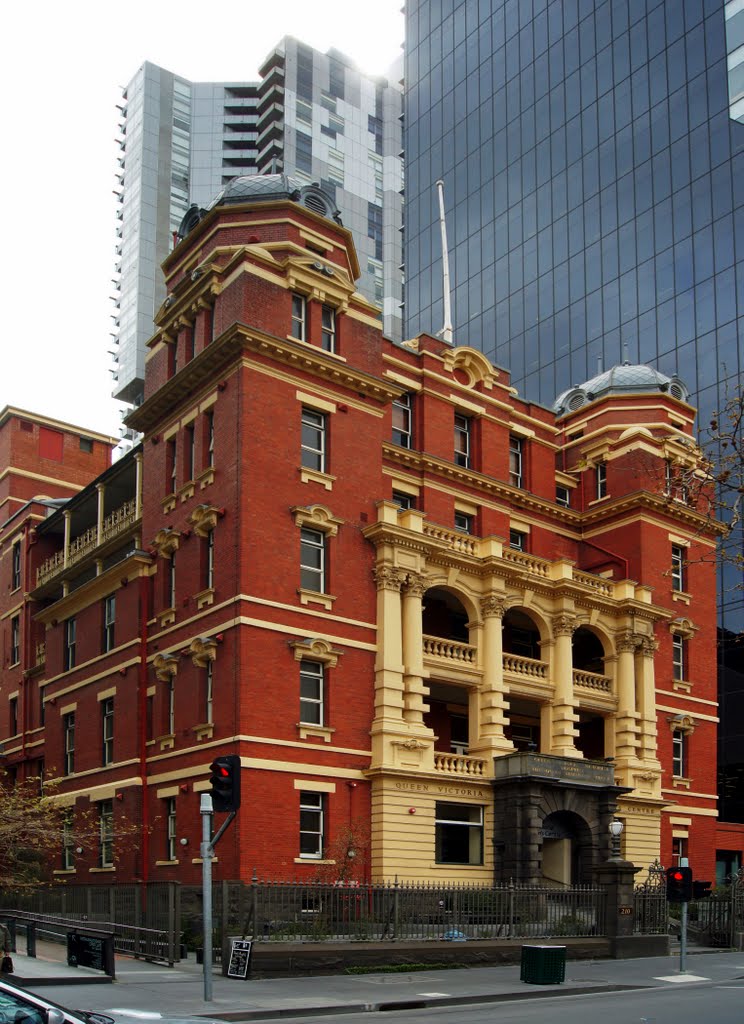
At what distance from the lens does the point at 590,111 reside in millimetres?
83500

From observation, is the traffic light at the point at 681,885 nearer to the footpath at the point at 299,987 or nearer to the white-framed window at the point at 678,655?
the footpath at the point at 299,987

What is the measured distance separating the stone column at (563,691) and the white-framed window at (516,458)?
6888 mm

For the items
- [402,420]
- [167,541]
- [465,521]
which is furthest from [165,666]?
[465,521]

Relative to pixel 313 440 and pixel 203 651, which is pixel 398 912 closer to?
pixel 203 651

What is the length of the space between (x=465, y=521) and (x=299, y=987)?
23.1 meters

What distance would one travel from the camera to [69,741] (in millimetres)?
46625

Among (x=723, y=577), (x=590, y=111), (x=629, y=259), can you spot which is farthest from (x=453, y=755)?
(x=590, y=111)

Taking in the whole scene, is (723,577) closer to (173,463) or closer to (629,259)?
(629,259)

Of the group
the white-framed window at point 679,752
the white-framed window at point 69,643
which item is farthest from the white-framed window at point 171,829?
the white-framed window at point 679,752

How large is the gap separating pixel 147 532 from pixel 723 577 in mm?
31669

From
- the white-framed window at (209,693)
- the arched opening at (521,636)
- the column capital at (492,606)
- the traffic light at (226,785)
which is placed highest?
the column capital at (492,606)

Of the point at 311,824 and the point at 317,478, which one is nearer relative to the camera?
the point at 311,824

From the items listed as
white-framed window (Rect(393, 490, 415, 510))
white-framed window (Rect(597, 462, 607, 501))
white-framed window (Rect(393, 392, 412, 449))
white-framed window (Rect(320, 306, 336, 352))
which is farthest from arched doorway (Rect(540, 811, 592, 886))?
white-framed window (Rect(320, 306, 336, 352))

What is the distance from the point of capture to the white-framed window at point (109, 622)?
44219 millimetres
